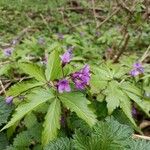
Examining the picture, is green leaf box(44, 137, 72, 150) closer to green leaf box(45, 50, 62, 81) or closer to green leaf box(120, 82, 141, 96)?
green leaf box(45, 50, 62, 81)

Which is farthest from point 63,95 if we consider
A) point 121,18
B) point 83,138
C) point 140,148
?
point 121,18

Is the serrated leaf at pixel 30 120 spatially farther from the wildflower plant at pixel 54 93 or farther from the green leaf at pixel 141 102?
the green leaf at pixel 141 102

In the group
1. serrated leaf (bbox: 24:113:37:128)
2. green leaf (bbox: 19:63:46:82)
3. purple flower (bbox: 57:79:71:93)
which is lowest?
serrated leaf (bbox: 24:113:37:128)

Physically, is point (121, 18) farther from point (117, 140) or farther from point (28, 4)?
point (117, 140)

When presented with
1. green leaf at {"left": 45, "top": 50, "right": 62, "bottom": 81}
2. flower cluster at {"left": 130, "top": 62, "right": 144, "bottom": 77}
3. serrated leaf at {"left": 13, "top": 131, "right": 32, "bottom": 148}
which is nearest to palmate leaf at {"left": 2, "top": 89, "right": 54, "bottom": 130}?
green leaf at {"left": 45, "top": 50, "right": 62, "bottom": 81}

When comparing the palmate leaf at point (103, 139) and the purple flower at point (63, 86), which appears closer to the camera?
the palmate leaf at point (103, 139)

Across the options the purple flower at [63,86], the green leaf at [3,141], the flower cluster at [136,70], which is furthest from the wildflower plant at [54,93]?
the flower cluster at [136,70]
